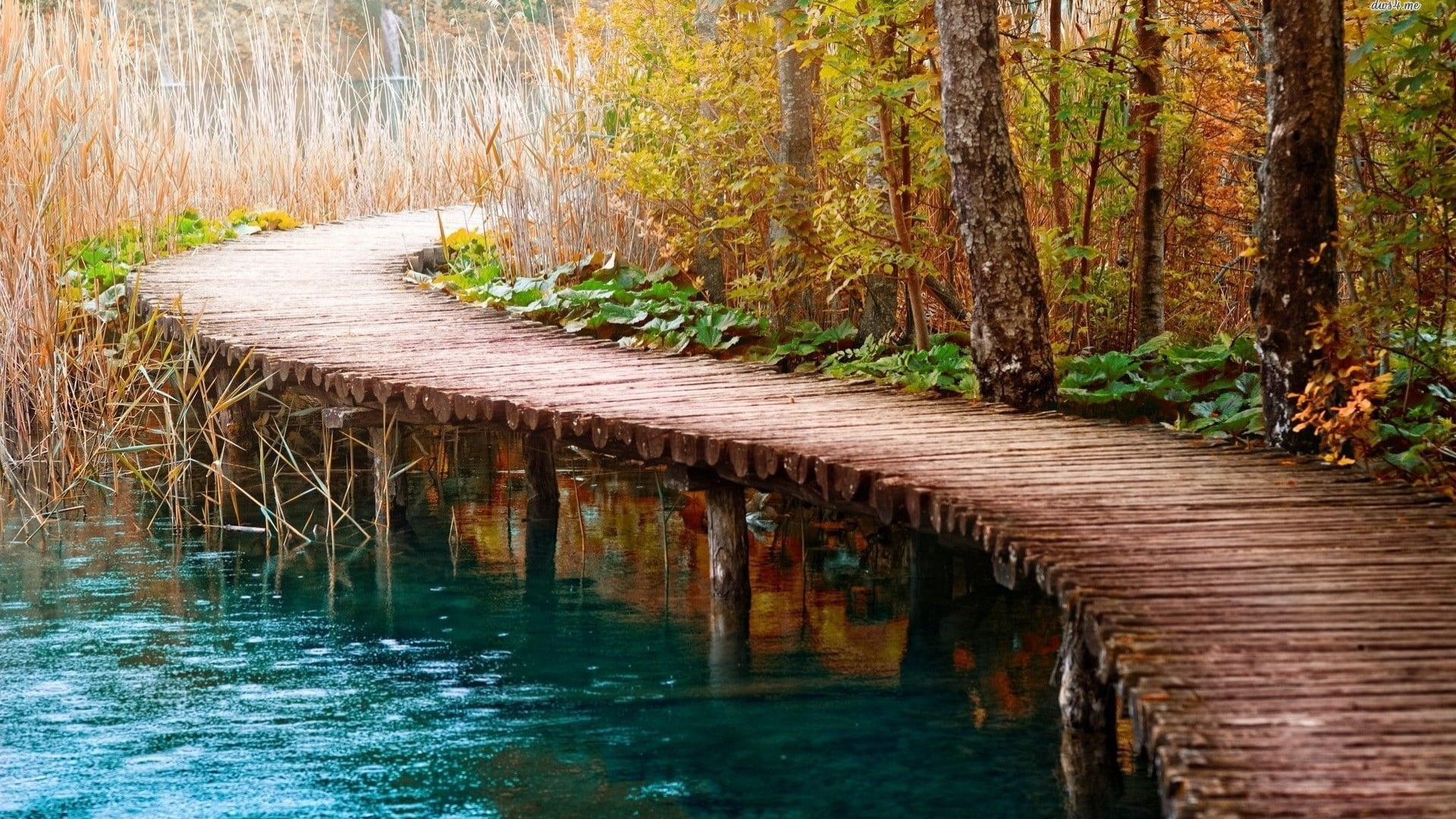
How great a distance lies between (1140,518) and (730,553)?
210 cm

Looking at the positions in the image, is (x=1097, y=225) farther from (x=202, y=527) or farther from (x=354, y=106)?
(x=354, y=106)

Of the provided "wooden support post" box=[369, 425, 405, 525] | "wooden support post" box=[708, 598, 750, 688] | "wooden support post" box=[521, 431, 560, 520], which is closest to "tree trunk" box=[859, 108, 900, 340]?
"wooden support post" box=[708, 598, 750, 688]

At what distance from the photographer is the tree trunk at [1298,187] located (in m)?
4.17

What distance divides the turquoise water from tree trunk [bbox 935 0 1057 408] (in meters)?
0.95

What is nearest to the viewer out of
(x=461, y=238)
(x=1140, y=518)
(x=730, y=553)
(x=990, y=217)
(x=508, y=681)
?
(x=1140, y=518)

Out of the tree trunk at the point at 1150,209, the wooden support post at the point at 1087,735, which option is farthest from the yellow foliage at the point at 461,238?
the wooden support post at the point at 1087,735

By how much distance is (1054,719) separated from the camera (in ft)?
14.9

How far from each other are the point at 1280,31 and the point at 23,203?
490 centimetres

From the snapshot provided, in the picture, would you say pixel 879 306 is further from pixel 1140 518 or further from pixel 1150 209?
pixel 1140 518

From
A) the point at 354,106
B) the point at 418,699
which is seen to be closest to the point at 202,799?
the point at 418,699

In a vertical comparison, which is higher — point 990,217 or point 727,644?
point 990,217

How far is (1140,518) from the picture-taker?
3.65 metres

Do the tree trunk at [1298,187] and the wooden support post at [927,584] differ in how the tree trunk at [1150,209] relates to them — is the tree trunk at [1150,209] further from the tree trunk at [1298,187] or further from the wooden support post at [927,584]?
the tree trunk at [1298,187]

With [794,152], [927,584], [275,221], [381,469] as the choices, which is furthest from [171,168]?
[927,584]
